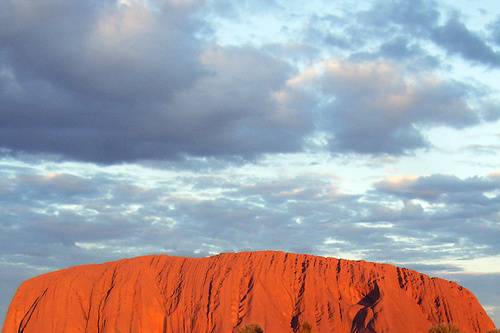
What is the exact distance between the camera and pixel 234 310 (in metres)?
108

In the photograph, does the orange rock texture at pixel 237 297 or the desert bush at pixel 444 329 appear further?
the orange rock texture at pixel 237 297

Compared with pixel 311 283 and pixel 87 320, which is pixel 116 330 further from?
pixel 311 283

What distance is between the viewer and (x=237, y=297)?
110 m

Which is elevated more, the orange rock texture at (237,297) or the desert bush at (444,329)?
the orange rock texture at (237,297)

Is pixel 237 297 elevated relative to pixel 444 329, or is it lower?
elevated

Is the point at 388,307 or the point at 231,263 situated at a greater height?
the point at 231,263

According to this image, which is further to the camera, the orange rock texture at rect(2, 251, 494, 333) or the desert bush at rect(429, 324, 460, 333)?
the orange rock texture at rect(2, 251, 494, 333)

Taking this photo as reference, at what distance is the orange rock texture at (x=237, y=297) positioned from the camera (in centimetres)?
10644

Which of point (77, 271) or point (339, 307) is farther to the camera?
point (77, 271)

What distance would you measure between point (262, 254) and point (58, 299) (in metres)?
29.1

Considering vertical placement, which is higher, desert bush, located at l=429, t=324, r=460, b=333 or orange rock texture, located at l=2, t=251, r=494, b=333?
orange rock texture, located at l=2, t=251, r=494, b=333

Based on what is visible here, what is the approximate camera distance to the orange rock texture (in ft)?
349

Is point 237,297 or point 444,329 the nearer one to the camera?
point 444,329

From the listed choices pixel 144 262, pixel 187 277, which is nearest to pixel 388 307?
pixel 187 277
